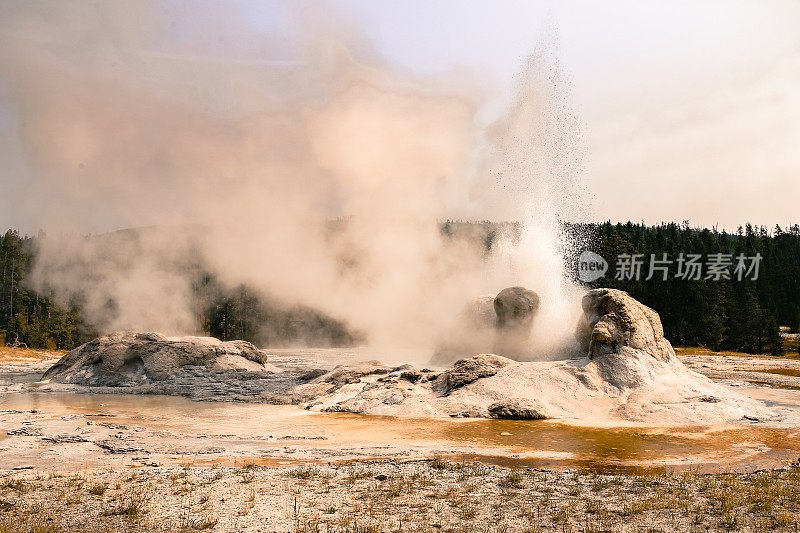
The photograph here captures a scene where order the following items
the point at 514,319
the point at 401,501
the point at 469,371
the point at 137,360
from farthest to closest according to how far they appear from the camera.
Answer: the point at 137,360 < the point at 514,319 < the point at 469,371 < the point at 401,501

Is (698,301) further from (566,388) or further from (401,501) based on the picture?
(401,501)

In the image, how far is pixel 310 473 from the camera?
34.3ft

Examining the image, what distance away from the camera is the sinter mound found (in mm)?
17797

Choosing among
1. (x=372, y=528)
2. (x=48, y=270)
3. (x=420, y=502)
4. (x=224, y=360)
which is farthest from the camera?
(x=48, y=270)

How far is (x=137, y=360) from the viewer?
30.5m

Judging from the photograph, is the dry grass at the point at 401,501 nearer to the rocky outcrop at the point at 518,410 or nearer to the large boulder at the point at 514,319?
the rocky outcrop at the point at 518,410

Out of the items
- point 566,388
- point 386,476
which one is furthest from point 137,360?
point 386,476

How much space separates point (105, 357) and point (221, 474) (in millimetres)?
23262

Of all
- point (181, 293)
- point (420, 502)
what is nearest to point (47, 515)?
point (420, 502)

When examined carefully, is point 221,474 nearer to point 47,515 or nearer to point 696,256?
point 47,515

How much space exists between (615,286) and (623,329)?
46454mm

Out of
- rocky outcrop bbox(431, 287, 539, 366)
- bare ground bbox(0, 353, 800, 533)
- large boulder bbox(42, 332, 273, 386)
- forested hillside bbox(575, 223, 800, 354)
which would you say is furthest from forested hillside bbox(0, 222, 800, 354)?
bare ground bbox(0, 353, 800, 533)

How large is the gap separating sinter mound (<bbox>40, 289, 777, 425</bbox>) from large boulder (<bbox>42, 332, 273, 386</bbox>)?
2.44 m

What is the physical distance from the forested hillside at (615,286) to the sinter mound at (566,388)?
31.3m
